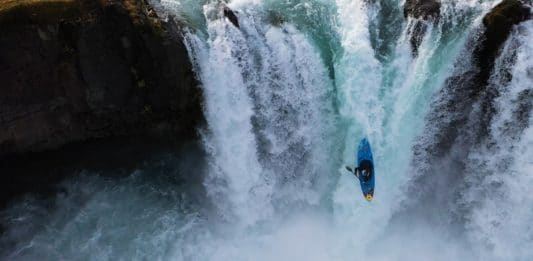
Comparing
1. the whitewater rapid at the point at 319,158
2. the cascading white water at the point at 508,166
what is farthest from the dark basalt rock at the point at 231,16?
the cascading white water at the point at 508,166

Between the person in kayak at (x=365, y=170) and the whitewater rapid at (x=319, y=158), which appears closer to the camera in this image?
the whitewater rapid at (x=319, y=158)

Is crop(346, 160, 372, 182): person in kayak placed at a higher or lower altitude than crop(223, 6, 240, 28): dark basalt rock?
lower

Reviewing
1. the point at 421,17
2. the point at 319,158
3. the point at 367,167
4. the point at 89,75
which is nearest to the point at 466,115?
the point at 421,17

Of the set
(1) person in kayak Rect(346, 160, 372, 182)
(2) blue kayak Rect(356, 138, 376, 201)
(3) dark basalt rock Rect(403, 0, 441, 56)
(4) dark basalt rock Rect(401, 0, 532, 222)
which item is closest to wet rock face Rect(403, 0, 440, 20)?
(3) dark basalt rock Rect(403, 0, 441, 56)

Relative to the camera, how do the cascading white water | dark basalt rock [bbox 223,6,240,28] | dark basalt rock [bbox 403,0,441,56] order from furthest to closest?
1. dark basalt rock [bbox 403,0,441,56]
2. dark basalt rock [bbox 223,6,240,28]
3. the cascading white water

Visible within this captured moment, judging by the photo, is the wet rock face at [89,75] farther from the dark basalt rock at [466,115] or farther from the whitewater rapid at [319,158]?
the dark basalt rock at [466,115]

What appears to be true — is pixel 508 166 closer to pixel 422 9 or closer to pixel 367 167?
pixel 367 167

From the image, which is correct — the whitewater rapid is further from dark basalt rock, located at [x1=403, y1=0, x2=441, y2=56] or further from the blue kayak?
the blue kayak
